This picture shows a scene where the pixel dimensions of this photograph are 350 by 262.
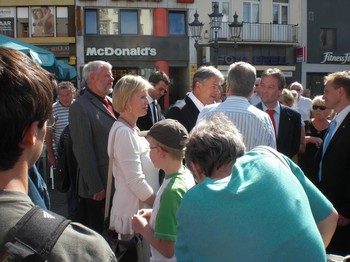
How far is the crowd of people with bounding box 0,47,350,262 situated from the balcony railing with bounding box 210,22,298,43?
764 inches

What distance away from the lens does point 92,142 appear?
382 centimetres

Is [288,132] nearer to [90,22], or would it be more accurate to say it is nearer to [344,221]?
[344,221]

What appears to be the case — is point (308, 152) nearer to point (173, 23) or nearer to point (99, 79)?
point (99, 79)

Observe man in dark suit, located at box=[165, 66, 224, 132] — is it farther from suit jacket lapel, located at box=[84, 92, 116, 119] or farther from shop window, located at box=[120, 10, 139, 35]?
shop window, located at box=[120, 10, 139, 35]

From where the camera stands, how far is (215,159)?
1798 millimetres

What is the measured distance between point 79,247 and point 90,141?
2.82 m

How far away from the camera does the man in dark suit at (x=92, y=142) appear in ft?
12.3

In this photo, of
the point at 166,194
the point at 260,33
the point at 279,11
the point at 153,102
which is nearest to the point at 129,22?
the point at 260,33

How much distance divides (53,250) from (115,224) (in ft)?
7.48

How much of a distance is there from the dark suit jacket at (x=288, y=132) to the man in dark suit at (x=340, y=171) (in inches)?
19.4

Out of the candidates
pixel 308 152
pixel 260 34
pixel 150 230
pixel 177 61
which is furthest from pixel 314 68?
pixel 150 230

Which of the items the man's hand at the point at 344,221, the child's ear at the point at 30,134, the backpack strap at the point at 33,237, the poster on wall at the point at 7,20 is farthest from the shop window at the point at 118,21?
the backpack strap at the point at 33,237

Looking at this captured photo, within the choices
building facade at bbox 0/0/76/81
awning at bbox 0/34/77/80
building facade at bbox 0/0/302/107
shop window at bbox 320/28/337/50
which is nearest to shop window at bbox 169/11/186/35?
building facade at bbox 0/0/302/107

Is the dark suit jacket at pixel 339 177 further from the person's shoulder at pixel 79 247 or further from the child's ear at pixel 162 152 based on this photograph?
the person's shoulder at pixel 79 247
